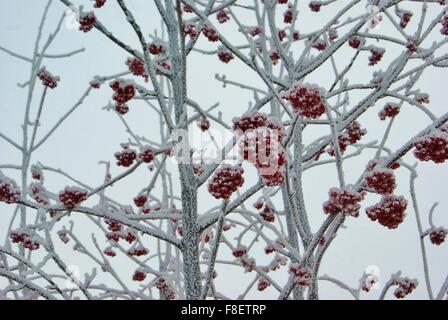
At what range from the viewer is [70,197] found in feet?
9.77

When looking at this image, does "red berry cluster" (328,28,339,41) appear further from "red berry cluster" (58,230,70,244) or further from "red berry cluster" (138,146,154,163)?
"red berry cluster" (58,230,70,244)

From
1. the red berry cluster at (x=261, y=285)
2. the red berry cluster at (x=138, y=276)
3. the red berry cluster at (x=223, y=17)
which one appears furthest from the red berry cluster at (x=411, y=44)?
the red berry cluster at (x=138, y=276)

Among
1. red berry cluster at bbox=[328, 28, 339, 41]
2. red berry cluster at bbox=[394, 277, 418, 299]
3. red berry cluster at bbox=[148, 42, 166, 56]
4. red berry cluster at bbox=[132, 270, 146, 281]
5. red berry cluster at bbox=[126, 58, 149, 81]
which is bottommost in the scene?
red berry cluster at bbox=[394, 277, 418, 299]

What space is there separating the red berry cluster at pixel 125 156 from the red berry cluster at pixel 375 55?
287 cm

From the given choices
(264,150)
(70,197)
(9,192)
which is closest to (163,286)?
(70,197)

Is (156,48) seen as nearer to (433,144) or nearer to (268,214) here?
(268,214)

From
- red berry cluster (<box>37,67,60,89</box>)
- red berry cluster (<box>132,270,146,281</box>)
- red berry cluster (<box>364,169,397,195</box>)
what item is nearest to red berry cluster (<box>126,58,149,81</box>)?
red berry cluster (<box>37,67,60,89</box>)

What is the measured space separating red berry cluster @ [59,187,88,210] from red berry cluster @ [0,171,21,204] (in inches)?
10.5

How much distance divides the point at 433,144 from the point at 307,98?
684 mm

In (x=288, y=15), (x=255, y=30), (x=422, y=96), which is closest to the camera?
(x=422, y=96)

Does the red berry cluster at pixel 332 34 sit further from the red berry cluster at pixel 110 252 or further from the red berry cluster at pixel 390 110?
the red berry cluster at pixel 110 252

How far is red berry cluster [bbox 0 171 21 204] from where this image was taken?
9.12 ft

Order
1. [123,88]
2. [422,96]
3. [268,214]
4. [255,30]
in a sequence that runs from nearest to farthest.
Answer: [123,88] → [422,96] → [268,214] → [255,30]
